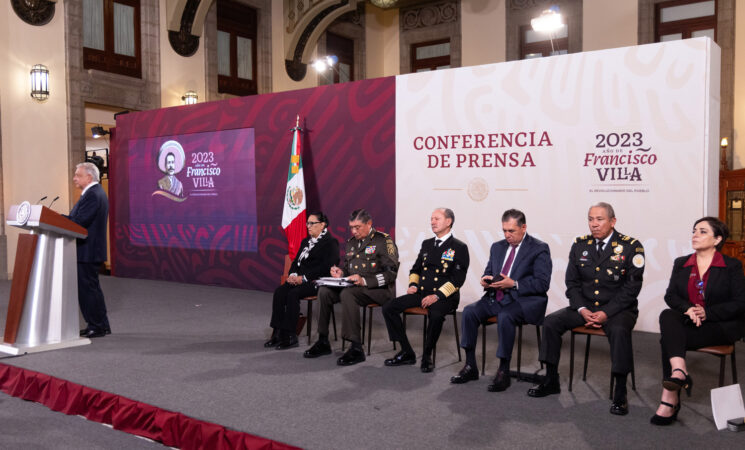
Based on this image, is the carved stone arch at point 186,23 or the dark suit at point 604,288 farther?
the carved stone arch at point 186,23

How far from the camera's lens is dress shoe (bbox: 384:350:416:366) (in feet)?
13.3

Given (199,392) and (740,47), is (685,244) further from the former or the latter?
(740,47)

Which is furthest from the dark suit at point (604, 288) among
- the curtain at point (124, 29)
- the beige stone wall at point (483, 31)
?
the beige stone wall at point (483, 31)

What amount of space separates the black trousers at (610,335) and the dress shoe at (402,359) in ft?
3.08

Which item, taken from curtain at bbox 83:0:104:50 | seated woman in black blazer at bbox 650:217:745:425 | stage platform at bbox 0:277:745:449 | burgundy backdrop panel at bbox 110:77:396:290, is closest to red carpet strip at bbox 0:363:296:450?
stage platform at bbox 0:277:745:449

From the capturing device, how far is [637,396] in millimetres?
3357

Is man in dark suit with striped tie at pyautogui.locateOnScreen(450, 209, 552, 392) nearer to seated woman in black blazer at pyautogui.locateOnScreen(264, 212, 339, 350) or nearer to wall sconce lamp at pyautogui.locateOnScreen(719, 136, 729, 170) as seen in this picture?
seated woman in black blazer at pyautogui.locateOnScreen(264, 212, 339, 350)

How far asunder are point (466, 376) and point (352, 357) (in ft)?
2.63

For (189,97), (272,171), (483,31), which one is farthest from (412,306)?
(483,31)

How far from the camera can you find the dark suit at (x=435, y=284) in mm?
3926

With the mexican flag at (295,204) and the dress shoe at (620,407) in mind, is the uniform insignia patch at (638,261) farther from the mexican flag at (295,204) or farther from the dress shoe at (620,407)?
the mexican flag at (295,204)

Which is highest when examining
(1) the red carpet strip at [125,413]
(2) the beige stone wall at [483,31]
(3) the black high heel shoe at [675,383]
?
(2) the beige stone wall at [483,31]

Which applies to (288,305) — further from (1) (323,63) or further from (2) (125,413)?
(1) (323,63)

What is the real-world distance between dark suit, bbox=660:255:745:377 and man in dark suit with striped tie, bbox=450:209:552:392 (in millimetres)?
726
